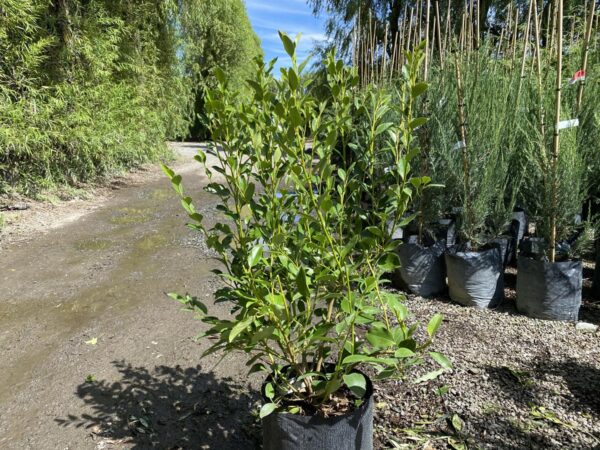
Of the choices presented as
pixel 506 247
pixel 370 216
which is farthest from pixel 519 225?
pixel 370 216

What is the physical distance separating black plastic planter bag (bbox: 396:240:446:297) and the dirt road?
4.23 feet

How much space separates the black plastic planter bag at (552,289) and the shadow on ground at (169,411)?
1706 millimetres

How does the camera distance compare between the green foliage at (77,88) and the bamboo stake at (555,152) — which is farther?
the green foliage at (77,88)

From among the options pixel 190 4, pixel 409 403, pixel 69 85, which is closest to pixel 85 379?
pixel 409 403

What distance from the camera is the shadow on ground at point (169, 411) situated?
5.53 feet

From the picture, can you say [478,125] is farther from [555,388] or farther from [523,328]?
[555,388]

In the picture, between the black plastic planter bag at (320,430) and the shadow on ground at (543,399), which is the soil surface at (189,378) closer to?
the shadow on ground at (543,399)

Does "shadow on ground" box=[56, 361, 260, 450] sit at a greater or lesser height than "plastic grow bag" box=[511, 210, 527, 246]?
lesser

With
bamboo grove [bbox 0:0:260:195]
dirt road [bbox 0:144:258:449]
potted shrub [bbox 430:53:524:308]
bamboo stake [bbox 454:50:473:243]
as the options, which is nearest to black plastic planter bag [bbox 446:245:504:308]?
potted shrub [bbox 430:53:524:308]

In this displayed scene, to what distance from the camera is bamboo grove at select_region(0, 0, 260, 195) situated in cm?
534

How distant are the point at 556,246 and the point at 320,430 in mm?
2102

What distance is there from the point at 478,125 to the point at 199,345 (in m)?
2.25

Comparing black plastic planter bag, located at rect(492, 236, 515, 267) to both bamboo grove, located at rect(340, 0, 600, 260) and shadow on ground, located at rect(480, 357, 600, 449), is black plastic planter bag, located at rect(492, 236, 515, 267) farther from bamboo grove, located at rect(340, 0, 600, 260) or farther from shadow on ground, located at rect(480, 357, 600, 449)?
shadow on ground, located at rect(480, 357, 600, 449)

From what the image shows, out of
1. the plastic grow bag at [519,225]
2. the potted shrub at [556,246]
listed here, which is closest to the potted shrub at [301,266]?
the potted shrub at [556,246]
